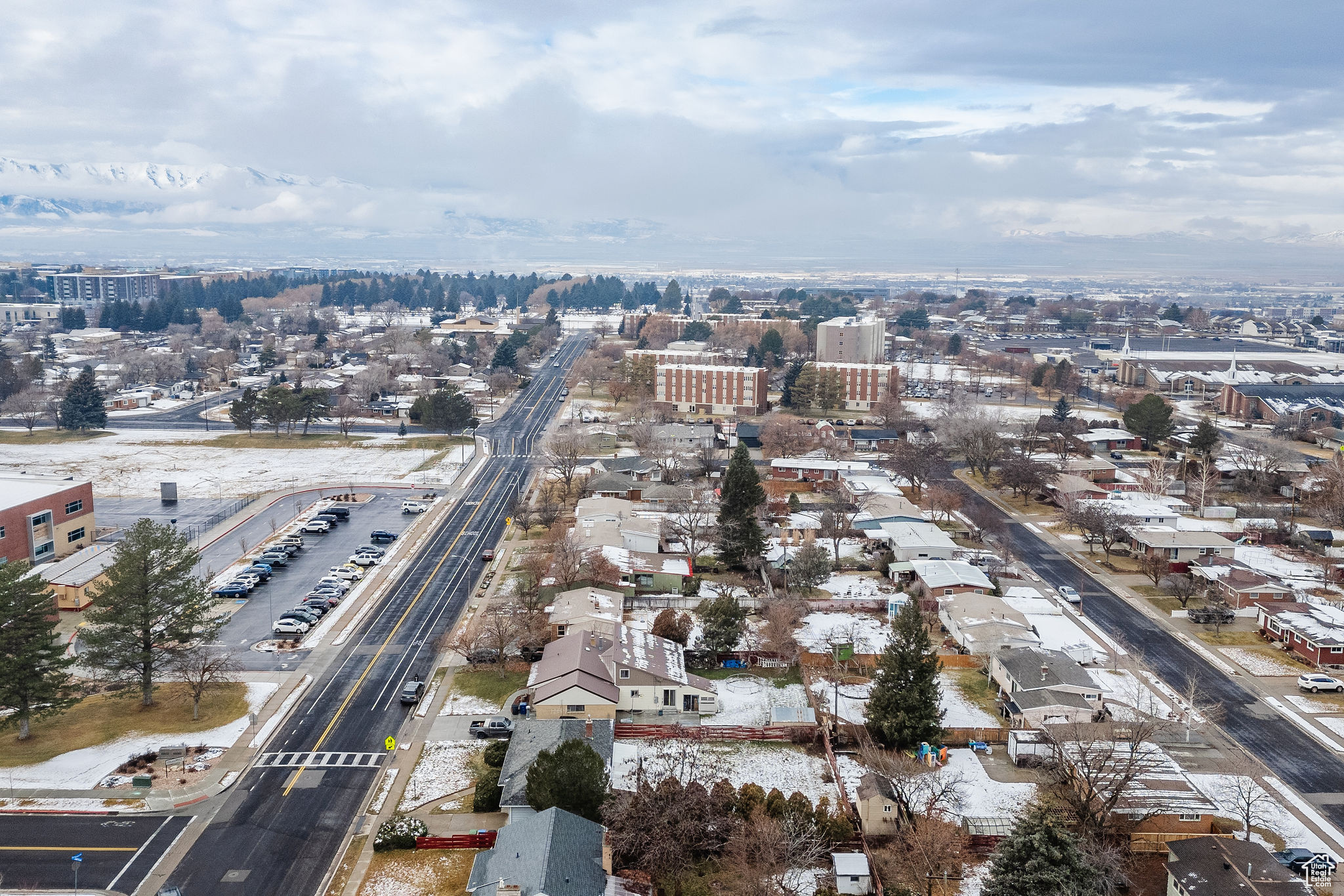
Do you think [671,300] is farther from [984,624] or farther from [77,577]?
[984,624]

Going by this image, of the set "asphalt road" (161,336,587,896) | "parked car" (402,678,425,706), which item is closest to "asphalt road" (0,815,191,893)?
"asphalt road" (161,336,587,896)

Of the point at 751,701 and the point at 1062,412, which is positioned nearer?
the point at 751,701

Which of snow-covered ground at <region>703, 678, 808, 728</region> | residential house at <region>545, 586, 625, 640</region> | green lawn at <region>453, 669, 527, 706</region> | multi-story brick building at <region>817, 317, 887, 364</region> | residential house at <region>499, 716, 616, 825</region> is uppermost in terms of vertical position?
multi-story brick building at <region>817, 317, 887, 364</region>

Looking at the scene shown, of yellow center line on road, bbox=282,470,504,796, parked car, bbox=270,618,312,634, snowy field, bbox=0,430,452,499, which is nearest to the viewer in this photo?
yellow center line on road, bbox=282,470,504,796

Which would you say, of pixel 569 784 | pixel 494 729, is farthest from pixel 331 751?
pixel 569 784

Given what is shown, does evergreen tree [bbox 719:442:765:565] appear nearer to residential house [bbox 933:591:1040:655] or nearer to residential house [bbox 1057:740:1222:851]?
residential house [bbox 933:591:1040:655]

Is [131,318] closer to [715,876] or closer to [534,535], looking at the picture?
[534,535]

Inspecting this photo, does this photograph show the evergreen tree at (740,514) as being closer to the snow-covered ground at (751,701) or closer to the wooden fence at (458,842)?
the snow-covered ground at (751,701)
